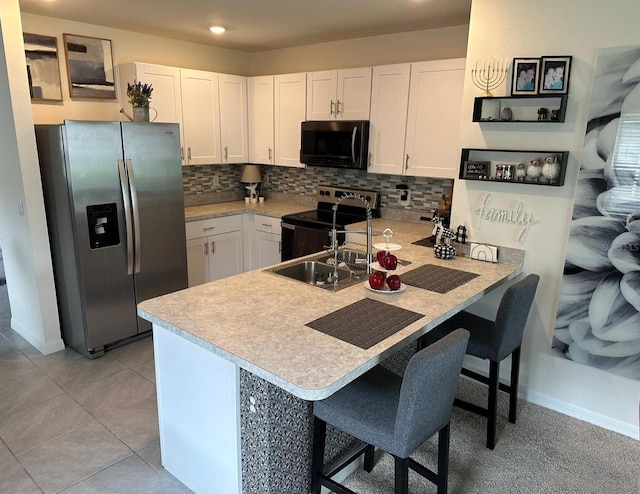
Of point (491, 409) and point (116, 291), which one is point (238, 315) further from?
point (116, 291)

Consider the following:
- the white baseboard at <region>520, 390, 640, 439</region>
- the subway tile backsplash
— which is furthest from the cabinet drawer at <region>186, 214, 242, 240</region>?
the white baseboard at <region>520, 390, 640, 439</region>

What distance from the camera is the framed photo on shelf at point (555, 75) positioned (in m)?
2.32

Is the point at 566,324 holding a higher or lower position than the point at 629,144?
lower

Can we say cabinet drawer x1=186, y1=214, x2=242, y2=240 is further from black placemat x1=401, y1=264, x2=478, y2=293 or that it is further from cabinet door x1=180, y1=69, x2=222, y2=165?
black placemat x1=401, y1=264, x2=478, y2=293

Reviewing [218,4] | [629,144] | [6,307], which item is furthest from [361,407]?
[6,307]

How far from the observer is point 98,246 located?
123 inches

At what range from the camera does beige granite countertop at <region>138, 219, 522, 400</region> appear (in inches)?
56.7

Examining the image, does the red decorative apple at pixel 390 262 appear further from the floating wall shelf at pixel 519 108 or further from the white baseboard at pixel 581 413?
the white baseboard at pixel 581 413

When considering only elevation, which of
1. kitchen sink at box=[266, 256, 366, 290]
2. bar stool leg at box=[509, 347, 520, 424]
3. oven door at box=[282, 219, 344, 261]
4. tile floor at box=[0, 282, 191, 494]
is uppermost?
kitchen sink at box=[266, 256, 366, 290]

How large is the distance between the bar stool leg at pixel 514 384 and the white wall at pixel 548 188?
12.8 inches

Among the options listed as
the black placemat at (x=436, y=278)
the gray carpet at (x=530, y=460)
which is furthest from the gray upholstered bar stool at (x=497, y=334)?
the black placemat at (x=436, y=278)

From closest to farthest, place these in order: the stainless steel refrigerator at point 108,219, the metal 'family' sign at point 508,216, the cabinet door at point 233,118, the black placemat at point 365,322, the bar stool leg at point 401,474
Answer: the bar stool leg at point 401,474 < the black placemat at point 365,322 < the metal 'family' sign at point 508,216 < the stainless steel refrigerator at point 108,219 < the cabinet door at point 233,118

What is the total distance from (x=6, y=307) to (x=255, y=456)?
11.9 ft

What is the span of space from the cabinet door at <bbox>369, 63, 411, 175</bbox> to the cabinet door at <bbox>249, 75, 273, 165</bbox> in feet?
4.02
